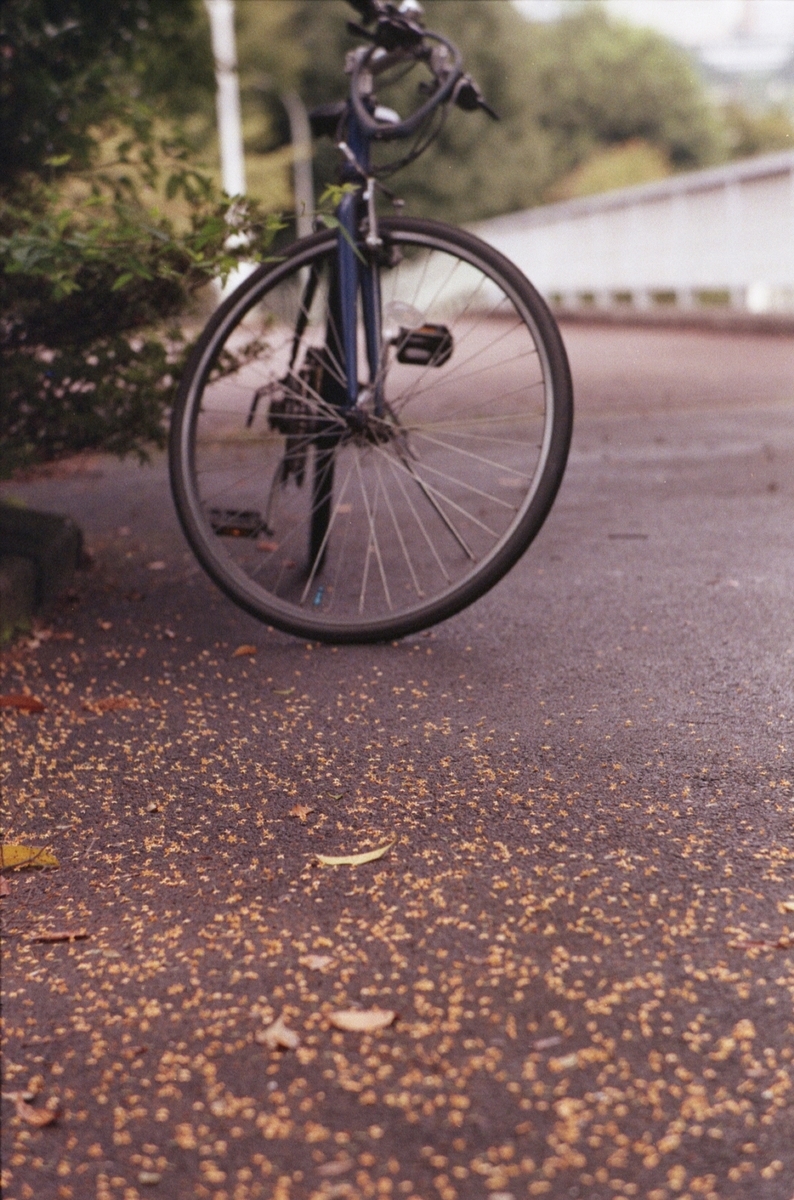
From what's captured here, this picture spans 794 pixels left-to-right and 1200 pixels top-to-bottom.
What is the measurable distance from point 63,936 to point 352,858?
44 cm

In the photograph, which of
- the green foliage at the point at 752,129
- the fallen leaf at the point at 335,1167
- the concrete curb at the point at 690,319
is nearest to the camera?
the fallen leaf at the point at 335,1167

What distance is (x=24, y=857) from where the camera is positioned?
229cm

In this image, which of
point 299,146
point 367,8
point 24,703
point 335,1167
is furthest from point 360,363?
point 299,146

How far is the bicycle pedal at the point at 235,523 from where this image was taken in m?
3.52

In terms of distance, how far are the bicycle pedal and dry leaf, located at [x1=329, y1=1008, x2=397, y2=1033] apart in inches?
75.1

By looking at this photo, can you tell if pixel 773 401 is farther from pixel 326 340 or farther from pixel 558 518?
pixel 326 340

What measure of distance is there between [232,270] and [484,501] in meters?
2.06

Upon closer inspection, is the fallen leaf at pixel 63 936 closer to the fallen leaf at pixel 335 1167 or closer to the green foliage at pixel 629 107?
the fallen leaf at pixel 335 1167

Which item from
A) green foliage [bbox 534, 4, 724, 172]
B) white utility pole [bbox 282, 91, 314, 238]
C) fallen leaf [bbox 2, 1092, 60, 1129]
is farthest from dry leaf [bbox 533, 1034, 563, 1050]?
green foliage [bbox 534, 4, 724, 172]

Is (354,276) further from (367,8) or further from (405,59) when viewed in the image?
(367,8)

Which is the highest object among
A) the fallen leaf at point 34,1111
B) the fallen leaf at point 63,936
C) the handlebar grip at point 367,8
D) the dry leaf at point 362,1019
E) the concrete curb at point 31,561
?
the handlebar grip at point 367,8

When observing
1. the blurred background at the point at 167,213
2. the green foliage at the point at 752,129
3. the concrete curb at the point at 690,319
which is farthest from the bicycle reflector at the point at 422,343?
the green foliage at the point at 752,129

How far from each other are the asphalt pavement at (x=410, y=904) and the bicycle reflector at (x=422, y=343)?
2.16ft

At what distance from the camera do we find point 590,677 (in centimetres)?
313
